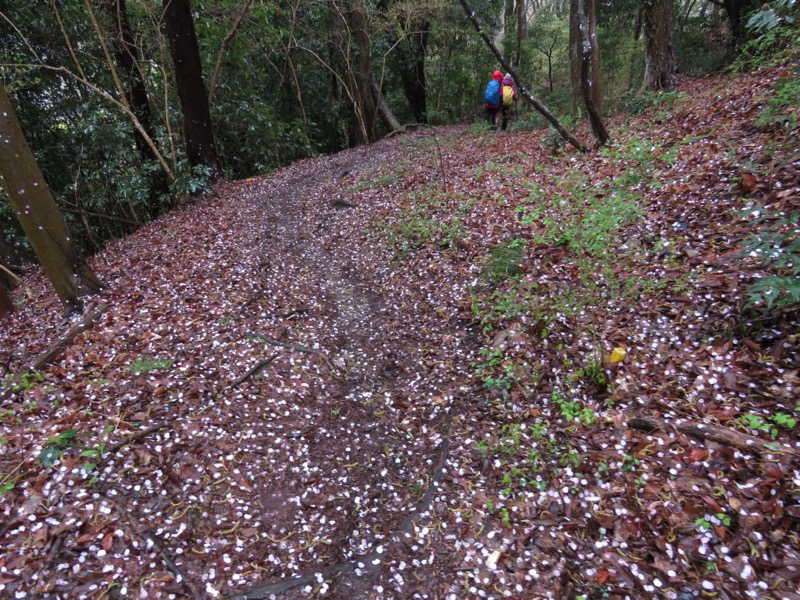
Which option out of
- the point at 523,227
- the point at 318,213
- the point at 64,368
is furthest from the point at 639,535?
the point at 318,213

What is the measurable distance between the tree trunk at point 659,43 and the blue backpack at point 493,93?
4.96 m

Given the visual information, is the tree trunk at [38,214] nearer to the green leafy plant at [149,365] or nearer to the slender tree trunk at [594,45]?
the green leafy plant at [149,365]

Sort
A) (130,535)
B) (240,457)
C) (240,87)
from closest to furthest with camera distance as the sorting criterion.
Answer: (130,535) < (240,457) < (240,87)

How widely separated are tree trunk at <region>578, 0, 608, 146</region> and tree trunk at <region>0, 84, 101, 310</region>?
9350 millimetres

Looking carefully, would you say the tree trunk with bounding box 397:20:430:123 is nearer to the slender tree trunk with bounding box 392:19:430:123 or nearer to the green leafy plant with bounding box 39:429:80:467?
the slender tree trunk with bounding box 392:19:430:123

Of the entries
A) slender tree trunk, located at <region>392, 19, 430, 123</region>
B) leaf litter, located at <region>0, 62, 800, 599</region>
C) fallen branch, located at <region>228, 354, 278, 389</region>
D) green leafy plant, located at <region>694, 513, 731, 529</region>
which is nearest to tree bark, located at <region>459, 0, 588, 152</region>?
leaf litter, located at <region>0, 62, 800, 599</region>

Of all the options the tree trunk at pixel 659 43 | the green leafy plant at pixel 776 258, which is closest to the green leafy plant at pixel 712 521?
the green leafy plant at pixel 776 258

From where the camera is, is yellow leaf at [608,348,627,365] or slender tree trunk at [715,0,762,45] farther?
slender tree trunk at [715,0,762,45]

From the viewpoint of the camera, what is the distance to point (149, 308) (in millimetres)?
6555

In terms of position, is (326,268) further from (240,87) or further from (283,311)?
(240,87)

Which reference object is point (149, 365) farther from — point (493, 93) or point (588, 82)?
point (493, 93)

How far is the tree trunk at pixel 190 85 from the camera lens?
38.8 feet

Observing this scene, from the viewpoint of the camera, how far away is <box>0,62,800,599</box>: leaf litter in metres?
3.15

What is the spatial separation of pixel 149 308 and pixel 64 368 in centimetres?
161
